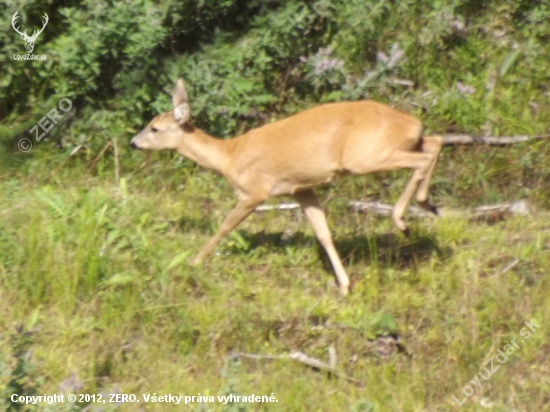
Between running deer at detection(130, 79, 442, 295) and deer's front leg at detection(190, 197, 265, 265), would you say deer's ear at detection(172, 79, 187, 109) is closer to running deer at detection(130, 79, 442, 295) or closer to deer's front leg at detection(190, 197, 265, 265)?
running deer at detection(130, 79, 442, 295)

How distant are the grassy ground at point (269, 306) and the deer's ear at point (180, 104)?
2.38 ft

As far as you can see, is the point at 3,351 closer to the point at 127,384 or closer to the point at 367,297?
the point at 127,384

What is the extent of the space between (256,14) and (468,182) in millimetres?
2570

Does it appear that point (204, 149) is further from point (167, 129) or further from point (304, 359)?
point (304, 359)

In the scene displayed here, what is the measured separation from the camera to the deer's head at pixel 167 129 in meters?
8.20

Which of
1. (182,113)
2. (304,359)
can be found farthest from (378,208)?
(304,359)

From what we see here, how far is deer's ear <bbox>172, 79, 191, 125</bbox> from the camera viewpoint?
811 centimetres

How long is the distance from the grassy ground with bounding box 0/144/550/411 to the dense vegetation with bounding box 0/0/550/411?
2cm

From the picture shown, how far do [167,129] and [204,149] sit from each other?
384mm

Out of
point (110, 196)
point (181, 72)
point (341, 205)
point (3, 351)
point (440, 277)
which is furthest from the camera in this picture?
point (181, 72)

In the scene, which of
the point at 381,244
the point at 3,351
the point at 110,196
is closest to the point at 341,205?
the point at 381,244

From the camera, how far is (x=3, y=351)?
585 cm

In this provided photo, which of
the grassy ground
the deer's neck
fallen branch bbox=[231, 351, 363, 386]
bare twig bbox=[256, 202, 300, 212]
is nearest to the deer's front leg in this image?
the grassy ground

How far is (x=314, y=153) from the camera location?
7441 millimetres
